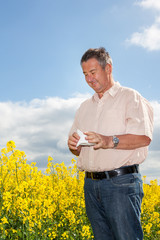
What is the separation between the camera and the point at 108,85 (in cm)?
245

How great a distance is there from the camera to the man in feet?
7.01

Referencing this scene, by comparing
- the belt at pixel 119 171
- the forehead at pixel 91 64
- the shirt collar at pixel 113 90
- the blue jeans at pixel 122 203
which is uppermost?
the forehead at pixel 91 64

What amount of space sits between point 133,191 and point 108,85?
855 millimetres

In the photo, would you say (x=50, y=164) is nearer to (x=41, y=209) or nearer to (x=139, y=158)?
(x=41, y=209)

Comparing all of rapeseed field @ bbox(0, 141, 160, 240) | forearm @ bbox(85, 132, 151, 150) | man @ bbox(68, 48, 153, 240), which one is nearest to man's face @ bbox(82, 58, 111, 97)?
man @ bbox(68, 48, 153, 240)

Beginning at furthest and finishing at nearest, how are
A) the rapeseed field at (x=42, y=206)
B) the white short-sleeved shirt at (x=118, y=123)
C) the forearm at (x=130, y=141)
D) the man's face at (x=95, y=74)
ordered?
the rapeseed field at (x=42, y=206), the man's face at (x=95, y=74), the white short-sleeved shirt at (x=118, y=123), the forearm at (x=130, y=141)

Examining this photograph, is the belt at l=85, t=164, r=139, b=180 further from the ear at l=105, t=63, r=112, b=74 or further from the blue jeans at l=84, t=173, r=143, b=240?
the ear at l=105, t=63, r=112, b=74

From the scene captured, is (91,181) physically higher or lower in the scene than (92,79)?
lower

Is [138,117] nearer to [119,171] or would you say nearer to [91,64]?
[119,171]

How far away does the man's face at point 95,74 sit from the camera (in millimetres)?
2377

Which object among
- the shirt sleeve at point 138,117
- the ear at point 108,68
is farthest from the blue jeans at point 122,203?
the ear at point 108,68

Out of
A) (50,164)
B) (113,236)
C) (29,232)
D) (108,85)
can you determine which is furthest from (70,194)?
(108,85)

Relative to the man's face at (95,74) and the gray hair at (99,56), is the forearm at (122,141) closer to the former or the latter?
the man's face at (95,74)

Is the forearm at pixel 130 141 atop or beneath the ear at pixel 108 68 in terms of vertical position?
beneath
